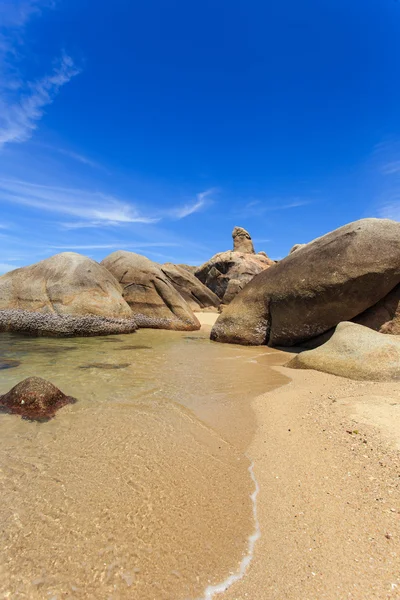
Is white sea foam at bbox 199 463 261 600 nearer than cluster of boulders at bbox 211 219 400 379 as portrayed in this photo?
Yes

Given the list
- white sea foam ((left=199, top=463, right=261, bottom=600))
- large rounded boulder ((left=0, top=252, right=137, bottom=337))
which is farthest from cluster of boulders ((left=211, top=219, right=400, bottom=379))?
large rounded boulder ((left=0, top=252, right=137, bottom=337))

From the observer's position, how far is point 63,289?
1030cm

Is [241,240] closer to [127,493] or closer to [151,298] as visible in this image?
[151,298]

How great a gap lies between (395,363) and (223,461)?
3.16m

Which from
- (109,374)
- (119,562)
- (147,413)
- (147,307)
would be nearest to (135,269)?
(147,307)

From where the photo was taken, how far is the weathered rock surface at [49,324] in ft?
30.9

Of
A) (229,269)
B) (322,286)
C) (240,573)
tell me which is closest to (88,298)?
(322,286)

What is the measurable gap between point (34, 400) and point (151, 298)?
32.3 ft

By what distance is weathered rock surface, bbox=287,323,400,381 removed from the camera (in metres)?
4.44

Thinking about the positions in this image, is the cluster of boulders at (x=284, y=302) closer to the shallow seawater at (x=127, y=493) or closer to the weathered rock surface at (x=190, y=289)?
the shallow seawater at (x=127, y=493)

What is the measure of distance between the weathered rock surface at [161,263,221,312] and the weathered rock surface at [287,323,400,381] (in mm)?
14882

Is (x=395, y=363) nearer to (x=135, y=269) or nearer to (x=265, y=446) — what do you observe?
(x=265, y=446)

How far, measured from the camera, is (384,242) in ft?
23.2

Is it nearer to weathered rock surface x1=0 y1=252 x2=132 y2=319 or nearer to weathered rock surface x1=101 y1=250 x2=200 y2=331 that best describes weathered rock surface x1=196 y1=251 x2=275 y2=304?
weathered rock surface x1=101 y1=250 x2=200 y2=331
